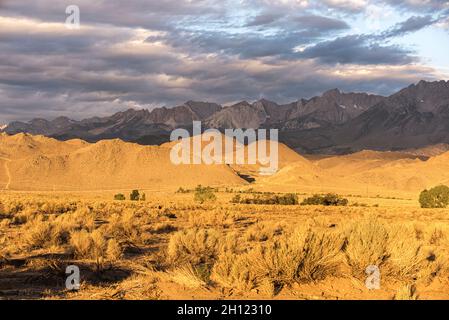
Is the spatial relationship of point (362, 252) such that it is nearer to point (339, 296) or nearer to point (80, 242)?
point (339, 296)

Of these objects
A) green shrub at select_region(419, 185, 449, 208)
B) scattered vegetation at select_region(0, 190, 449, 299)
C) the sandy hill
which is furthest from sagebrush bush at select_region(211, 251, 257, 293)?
the sandy hill

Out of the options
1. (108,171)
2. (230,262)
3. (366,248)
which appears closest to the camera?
(230,262)

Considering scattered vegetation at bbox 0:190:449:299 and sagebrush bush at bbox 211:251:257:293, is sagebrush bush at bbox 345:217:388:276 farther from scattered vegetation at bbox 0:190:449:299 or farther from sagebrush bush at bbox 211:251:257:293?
sagebrush bush at bbox 211:251:257:293

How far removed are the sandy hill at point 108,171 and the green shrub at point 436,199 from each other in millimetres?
70590

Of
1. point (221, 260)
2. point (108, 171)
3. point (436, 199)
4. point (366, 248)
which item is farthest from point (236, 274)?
point (108, 171)

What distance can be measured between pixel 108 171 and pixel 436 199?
91.7 meters

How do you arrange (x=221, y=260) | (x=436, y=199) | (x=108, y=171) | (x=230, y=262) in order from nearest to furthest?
(x=230, y=262) → (x=221, y=260) → (x=436, y=199) → (x=108, y=171)

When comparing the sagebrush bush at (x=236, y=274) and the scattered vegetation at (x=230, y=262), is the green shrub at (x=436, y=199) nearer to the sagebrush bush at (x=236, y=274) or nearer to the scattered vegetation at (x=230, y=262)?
the scattered vegetation at (x=230, y=262)

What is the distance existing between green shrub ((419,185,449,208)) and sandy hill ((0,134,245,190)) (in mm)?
70590

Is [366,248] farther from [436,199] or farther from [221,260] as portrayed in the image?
[436,199]

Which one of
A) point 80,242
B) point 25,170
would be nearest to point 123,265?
point 80,242

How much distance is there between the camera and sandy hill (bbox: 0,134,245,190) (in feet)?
418

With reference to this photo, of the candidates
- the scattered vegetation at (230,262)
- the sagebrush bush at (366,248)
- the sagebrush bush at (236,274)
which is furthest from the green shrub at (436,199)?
the sagebrush bush at (236,274)

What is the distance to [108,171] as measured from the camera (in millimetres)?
138375
